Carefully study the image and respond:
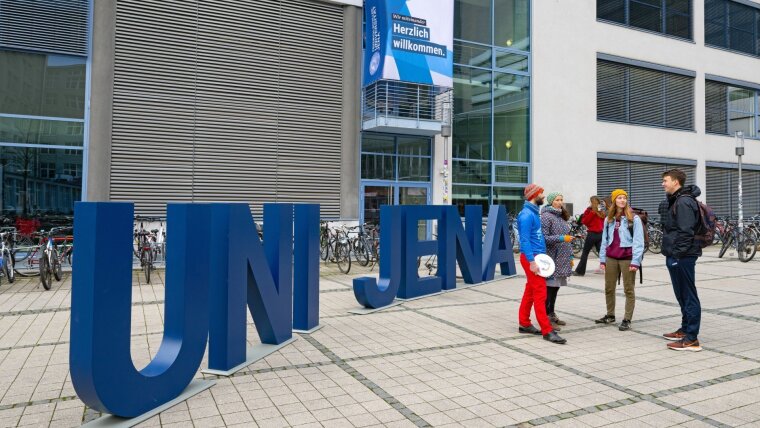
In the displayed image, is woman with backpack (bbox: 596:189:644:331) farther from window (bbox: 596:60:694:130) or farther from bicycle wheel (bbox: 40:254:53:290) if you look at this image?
window (bbox: 596:60:694:130)

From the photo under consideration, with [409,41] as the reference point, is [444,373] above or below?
below

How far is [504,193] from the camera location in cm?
1914

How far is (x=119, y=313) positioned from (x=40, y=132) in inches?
453

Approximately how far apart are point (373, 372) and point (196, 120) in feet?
36.6

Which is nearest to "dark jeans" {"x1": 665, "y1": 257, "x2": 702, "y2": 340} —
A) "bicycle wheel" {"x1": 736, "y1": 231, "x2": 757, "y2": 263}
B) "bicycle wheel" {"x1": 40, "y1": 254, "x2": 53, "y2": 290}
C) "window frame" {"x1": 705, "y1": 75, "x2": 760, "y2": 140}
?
"bicycle wheel" {"x1": 40, "y1": 254, "x2": 53, "y2": 290}

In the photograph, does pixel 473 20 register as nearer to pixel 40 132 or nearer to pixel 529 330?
pixel 40 132

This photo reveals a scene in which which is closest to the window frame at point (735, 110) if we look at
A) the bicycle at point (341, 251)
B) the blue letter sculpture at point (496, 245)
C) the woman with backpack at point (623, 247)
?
the blue letter sculpture at point (496, 245)

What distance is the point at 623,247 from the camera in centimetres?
688

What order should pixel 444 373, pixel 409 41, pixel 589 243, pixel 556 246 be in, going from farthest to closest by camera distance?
pixel 409 41, pixel 589 243, pixel 556 246, pixel 444 373

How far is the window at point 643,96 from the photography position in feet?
70.5

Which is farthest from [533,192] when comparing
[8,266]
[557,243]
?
[8,266]

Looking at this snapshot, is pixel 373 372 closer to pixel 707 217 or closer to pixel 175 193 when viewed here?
pixel 707 217

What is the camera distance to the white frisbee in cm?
621

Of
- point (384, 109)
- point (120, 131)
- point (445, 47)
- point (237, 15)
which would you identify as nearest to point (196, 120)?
point (120, 131)
